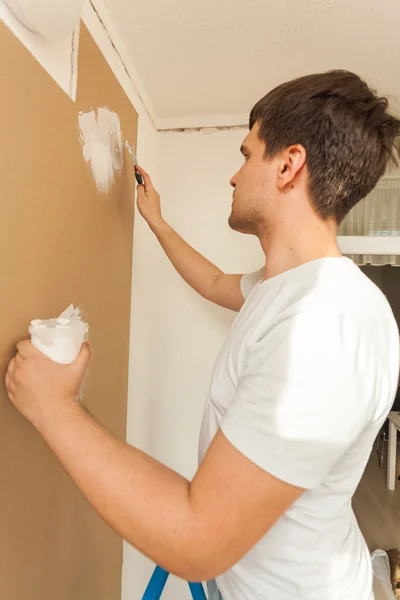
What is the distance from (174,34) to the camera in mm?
1054

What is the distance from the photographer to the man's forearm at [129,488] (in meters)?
0.52

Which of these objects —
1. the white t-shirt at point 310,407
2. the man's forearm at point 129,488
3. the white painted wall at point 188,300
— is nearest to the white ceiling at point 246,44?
the white painted wall at point 188,300

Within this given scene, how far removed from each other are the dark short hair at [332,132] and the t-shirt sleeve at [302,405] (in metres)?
0.32

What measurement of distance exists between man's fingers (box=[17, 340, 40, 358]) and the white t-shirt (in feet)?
0.96

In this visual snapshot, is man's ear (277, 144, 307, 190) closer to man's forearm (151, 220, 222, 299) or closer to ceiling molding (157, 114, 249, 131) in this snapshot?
man's forearm (151, 220, 222, 299)

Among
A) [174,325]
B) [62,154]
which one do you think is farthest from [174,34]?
[174,325]

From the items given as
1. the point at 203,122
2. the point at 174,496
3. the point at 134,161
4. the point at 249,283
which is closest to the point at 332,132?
the point at 249,283

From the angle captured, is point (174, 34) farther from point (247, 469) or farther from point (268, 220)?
point (247, 469)

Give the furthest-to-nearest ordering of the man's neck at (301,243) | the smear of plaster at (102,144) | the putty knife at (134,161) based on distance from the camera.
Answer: the putty knife at (134,161)
the smear of plaster at (102,144)
the man's neck at (301,243)

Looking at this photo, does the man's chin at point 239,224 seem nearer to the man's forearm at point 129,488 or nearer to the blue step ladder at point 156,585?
the man's forearm at point 129,488

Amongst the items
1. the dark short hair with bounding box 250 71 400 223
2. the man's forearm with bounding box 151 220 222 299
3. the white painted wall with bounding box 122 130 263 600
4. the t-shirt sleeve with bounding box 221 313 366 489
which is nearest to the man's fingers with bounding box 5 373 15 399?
the t-shirt sleeve with bounding box 221 313 366 489

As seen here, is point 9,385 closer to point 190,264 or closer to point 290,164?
point 290,164

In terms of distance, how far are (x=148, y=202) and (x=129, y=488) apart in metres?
0.84

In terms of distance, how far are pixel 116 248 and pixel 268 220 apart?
0.44 m
